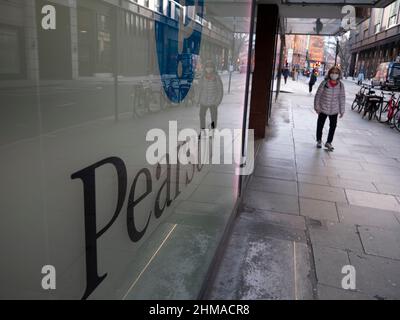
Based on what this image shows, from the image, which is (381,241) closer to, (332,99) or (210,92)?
(210,92)

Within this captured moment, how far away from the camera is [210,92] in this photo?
2793 mm

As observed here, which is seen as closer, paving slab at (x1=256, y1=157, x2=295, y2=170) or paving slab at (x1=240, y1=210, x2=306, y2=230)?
paving slab at (x1=240, y1=210, x2=306, y2=230)

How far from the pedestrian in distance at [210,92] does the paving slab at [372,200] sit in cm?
286

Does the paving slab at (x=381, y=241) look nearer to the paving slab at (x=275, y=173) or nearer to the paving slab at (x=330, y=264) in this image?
the paving slab at (x=330, y=264)

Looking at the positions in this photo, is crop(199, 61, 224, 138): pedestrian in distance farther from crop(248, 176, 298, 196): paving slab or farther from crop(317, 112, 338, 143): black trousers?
crop(317, 112, 338, 143): black trousers

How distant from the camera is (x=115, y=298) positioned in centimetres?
169

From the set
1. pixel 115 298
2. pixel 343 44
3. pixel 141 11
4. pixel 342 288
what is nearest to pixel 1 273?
pixel 115 298

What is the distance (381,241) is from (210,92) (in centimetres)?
246

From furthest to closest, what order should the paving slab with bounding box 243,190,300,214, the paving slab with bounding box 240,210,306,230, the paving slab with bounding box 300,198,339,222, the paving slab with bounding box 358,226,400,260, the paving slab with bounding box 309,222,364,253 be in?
the paving slab with bounding box 243,190,300,214, the paving slab with bounding box 300,198,339,222, the paving slab with bounding box 240,210,306,230, the paving slab with bounding box 309,222,364,253, the paving slab with bounding box 358,226,400,260

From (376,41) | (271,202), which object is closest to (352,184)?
(271,202)

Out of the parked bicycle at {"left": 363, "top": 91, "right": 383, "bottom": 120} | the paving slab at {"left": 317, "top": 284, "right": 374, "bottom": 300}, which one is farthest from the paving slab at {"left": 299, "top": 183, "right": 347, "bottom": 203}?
the parked bicycle at {"left": 363, "top": 91, "right": 383, "bottom": 120}

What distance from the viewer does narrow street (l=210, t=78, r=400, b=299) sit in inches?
121

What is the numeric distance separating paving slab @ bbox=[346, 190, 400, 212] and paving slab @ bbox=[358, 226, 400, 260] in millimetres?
779

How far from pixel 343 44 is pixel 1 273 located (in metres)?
83.1
